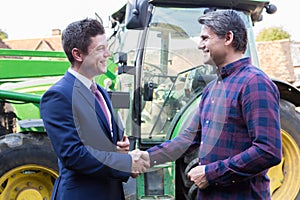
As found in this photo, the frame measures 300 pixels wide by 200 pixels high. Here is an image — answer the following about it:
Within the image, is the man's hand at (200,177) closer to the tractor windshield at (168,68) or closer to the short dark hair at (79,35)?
the short dark hair at (79,35)

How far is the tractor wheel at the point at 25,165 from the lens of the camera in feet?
11.5

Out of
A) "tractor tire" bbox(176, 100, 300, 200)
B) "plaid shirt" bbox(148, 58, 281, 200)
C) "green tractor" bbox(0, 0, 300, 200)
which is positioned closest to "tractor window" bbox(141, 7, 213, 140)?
"green tractor" bbox(0, 0, 300, 200)

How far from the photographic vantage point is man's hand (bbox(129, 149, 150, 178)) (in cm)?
204

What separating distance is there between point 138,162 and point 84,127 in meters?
0.42

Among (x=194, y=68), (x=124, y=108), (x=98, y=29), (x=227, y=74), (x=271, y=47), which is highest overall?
(x=98, y=29)

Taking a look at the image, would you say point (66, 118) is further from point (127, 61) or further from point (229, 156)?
point (127, 61)

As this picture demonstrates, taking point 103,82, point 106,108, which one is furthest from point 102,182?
point 103,82

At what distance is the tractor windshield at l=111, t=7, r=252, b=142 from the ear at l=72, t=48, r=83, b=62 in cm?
163

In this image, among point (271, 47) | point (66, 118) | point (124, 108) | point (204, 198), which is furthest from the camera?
point (271, 47)

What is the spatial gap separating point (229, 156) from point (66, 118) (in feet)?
2.71

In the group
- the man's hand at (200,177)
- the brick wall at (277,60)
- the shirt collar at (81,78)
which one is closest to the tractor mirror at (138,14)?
the shirt collar at (81,78)

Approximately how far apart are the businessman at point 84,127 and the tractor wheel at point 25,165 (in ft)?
5.50

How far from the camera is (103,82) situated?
3951 mm

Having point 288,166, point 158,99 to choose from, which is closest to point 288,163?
point 288,166
